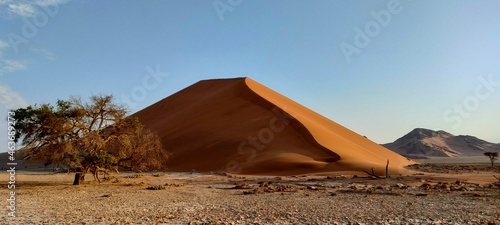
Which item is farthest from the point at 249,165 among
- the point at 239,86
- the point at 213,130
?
the point at 239,86

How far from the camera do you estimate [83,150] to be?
22500 mm

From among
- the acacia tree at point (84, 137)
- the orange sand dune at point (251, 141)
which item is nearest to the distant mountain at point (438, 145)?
the orange sand dune at point (251, 141)

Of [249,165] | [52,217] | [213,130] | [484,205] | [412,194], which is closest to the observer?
[52,217]

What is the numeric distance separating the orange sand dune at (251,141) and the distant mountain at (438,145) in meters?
82.9

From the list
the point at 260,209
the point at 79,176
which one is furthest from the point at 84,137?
the point at 260,209

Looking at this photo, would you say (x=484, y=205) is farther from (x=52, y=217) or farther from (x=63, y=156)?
(x=63, y=156)

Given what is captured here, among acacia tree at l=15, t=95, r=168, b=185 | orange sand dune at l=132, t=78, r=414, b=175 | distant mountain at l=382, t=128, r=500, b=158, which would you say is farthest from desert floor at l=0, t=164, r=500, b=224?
distant mountain at l=382, t=128, r=500, b=158

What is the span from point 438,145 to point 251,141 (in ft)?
413

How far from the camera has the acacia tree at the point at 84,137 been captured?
21.6 m

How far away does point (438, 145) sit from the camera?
14712 centimetres

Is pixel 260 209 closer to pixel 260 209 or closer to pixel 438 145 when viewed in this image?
pixel 260 209

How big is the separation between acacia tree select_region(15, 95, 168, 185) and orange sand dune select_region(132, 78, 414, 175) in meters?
13.6

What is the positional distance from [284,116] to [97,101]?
105 feet

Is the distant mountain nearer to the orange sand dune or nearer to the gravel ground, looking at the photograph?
the orange sand dune
